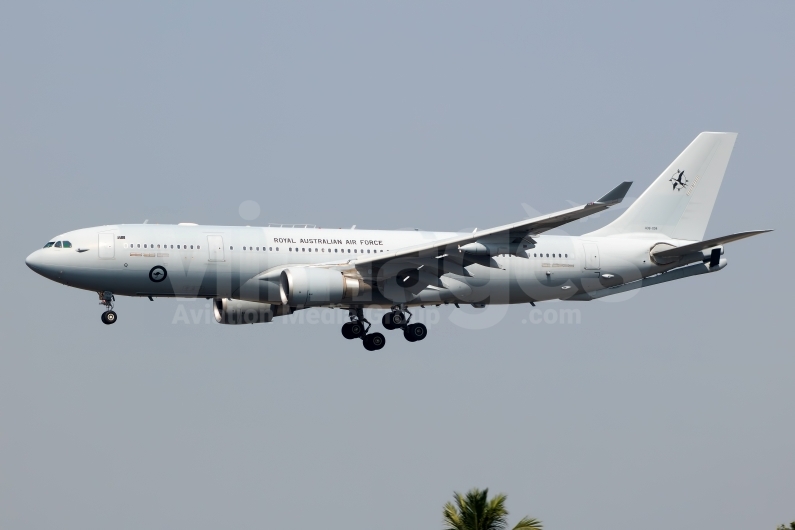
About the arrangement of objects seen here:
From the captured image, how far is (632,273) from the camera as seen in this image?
2325 inches

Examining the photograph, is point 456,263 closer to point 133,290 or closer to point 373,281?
point 373,281

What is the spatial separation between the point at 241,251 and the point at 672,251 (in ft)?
66.2

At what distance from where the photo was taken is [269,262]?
174 feet

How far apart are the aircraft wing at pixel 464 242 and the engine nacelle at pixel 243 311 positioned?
22.4ft

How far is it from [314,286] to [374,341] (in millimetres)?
7384

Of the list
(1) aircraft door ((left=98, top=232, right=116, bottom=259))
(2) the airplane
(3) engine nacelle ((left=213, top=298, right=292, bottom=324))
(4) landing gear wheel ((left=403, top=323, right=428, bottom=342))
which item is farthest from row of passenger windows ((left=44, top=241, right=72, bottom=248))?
(4) landing gear wheel ((left=403, top=323, right=428, bottom=342))

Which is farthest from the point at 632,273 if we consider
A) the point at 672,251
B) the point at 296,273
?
the point at 296,273

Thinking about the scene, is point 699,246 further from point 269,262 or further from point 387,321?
point 269,262

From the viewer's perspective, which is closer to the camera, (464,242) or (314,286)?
(464,242)

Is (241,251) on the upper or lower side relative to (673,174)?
lower

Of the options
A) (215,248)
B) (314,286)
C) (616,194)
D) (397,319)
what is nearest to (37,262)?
(215,248)

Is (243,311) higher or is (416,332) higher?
(243,311)

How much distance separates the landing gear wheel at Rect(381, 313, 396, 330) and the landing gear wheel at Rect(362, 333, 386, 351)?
669 millimetres

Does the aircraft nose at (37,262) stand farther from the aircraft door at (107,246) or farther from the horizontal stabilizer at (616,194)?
the horizontal stabilizer at (616,194)
